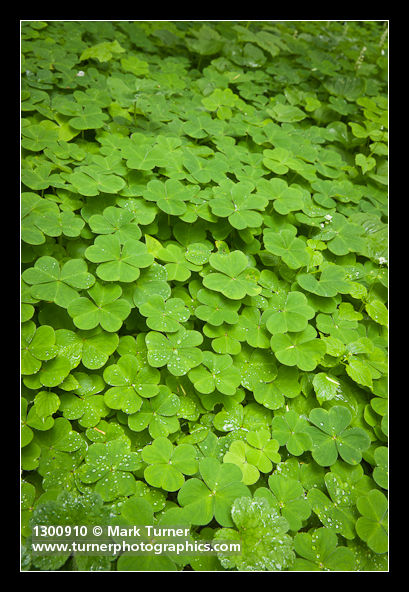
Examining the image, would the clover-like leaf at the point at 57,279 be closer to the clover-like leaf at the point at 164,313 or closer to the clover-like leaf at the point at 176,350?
the clover-like leaf at the point at 164,313

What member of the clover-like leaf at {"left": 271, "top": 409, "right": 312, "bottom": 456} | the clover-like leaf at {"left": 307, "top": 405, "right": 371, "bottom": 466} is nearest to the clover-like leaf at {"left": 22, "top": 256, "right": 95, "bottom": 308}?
the clover-like leaf at {"left": 271, "top": 409, "right": 312, "bottom": 456}

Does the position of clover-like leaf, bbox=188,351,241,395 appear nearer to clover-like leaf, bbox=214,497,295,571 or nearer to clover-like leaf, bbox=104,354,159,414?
clover-like leaf, bbox=104,354,159,414

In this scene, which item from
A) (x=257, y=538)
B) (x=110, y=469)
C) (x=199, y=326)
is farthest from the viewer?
(x=199, y=326)

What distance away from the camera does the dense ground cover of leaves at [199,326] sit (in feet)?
5.08

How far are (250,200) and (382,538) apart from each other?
166cm

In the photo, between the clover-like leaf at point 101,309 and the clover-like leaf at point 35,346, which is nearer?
the clover-like leaf at point 35,346

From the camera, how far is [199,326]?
2.05m

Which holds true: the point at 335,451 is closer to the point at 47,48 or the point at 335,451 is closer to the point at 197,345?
the point at 197,345

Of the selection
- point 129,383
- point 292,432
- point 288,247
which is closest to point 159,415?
point 129,383

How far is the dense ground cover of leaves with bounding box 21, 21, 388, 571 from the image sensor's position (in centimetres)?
155

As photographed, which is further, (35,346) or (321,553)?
(35,346)

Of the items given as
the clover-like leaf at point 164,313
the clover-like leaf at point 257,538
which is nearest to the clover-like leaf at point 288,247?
the clover-like leaf at point 164,313

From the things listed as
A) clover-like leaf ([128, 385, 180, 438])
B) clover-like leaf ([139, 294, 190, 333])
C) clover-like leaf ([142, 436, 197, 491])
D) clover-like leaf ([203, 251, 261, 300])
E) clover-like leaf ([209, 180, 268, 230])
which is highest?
clover-like leaf ([209, 180, 268, 230])

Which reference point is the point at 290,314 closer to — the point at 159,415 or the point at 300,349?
the point at 300,349
